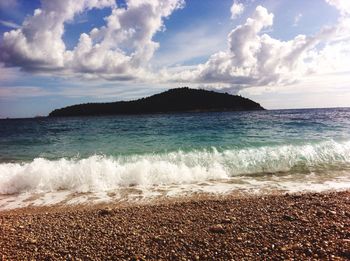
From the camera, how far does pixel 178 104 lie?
100750mm

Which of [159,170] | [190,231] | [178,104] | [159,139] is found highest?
[178,104]

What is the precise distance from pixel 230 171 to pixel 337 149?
7.43 m

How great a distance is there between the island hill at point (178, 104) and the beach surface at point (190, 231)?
89.6m

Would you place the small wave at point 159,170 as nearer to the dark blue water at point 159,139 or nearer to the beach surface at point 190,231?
the beach surface at point 190,231

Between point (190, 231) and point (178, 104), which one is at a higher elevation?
point (178, 104)

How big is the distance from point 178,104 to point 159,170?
89964 mm

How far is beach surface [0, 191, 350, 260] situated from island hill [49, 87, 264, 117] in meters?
89.6

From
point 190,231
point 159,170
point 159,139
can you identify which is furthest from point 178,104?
point 190,231

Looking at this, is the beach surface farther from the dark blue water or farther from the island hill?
the island hill

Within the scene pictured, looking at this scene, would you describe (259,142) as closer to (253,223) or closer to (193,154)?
(193,154)

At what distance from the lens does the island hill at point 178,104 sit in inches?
3917

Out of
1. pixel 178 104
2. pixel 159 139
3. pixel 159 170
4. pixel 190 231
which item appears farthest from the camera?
pixel 178 104

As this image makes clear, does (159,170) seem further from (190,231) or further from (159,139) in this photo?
(159,139)

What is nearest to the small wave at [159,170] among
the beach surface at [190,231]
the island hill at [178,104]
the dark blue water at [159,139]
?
the beach surface at [190,231]
